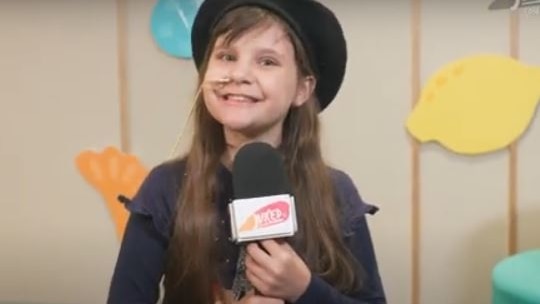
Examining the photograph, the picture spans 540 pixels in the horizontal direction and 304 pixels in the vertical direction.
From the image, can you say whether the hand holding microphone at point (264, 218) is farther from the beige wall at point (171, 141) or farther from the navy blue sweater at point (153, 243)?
the beige wall at point (171, 141)

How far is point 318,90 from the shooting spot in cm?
104

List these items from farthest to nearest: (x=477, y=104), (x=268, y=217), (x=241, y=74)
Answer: (x=477, y=104) → (x=241, y=74) → (x=268, y=217)

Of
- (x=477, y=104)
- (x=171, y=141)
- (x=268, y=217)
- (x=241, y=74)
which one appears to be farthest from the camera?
(x=171, y=141)

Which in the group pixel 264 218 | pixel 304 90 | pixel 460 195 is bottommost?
pixel 460 195

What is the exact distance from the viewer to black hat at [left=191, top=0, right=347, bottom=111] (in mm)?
967

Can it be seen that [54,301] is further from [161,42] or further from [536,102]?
[536,102]

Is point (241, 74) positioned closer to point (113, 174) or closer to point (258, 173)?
point (258, 173)

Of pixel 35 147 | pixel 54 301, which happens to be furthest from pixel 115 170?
pixel 54 301

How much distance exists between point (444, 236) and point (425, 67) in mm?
280

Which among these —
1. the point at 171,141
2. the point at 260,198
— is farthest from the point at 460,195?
the point at 260,198

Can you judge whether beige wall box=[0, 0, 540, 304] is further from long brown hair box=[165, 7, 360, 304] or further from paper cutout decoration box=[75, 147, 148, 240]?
long brown hair box=[165, 7, 360, 304]

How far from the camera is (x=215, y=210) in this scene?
100cm

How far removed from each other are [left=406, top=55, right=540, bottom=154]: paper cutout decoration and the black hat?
401 millimetres

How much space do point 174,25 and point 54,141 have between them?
1.00 feet
